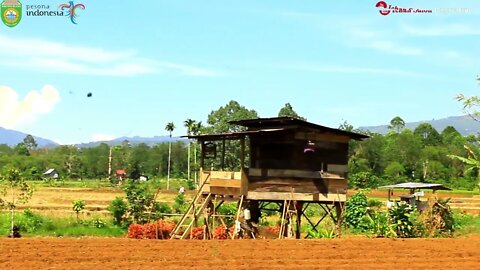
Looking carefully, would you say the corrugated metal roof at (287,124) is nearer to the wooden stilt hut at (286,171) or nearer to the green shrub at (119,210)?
the wooden stilt hut at (286,171)

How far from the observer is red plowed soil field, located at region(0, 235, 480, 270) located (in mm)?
14887

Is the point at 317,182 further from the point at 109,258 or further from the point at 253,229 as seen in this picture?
the point at 109,258

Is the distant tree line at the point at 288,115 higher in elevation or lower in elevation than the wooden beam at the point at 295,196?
higher

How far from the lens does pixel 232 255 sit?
1656 cm

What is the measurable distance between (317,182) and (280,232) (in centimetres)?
232

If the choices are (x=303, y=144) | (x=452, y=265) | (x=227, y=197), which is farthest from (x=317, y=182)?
(x=452, y=265)

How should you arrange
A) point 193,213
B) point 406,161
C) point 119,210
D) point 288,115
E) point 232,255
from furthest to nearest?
point 406,161
point 288,115
point 119,210
point 193,213
point 232,255

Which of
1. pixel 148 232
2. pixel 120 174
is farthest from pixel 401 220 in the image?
pixel 120 174

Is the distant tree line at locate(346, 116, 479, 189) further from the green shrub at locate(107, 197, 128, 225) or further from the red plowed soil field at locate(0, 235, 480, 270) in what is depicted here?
the red plowed soil field at locate(0, 235, 480, 270)

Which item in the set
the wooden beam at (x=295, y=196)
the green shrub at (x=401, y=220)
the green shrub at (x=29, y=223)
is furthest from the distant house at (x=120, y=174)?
the green shrub at (x=401, y=220)

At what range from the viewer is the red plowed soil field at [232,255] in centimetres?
1489

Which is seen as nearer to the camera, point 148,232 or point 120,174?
point 148,232

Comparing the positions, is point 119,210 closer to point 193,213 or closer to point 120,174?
point 193,213

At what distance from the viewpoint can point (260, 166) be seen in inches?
962
